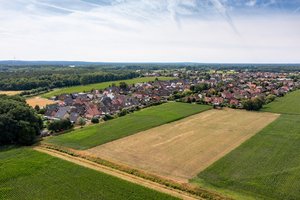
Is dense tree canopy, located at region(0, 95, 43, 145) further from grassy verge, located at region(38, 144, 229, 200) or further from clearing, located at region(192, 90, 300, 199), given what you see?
clearing, located at region(192, 90, 300, 199)

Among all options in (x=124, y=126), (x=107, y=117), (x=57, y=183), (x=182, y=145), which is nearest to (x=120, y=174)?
(x=57, y=183)

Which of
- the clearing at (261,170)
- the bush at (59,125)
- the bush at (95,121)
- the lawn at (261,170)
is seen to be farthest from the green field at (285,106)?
the bush at (59,125)

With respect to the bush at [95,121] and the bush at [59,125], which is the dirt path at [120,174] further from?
the bush at [95,121]

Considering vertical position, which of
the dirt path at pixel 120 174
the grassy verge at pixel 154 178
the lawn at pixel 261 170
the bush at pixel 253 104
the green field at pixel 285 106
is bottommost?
the dirt path at pixel 120 174

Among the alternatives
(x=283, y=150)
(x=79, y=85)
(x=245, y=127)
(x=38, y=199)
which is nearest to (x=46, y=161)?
(x=38, y=199)

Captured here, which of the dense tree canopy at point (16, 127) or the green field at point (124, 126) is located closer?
the dense tree canopy at point (16, 127)

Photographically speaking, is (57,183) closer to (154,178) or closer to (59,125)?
(154,178)

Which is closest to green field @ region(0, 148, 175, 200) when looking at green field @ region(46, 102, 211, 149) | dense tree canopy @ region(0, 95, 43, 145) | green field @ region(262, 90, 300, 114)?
dense tree canopy @ region(0, 95, 43, 145)

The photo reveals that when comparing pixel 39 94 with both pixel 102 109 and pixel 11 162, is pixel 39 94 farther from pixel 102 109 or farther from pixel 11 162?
pixel 11 162
